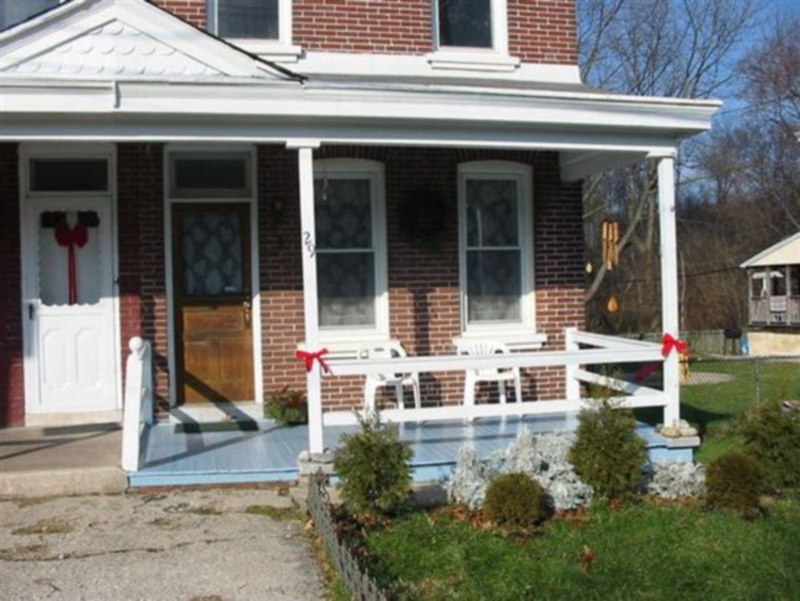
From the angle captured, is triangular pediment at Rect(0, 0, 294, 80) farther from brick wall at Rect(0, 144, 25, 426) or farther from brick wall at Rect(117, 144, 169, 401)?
brick wall at Rect(0, 144, 25, 426)

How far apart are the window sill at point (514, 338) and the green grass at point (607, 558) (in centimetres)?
352

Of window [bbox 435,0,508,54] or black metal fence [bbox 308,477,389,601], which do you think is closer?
black metal fence [bbox 308,477,389,601]

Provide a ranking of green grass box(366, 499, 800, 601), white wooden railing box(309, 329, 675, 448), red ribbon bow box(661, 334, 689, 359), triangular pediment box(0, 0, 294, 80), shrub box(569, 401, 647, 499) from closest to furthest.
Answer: green grass box(366, 499, 800, 601) < shrub box(569, 401, 647, 499) < triangular pediment box(0, 0, 294, 80) < white wooden railing box(309, 329, 675, 448) < red ribbon bow box(661, 334, 689, 359)

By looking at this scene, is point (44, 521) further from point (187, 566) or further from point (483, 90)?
point (483, 90)

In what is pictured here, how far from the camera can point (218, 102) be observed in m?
7.45

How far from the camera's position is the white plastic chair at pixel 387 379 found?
8.97m

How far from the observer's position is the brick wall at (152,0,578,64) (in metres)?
9.88

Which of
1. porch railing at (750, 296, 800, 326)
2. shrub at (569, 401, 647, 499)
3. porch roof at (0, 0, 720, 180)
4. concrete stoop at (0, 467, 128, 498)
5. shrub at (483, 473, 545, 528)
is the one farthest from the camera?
porch railing at (750, 296, 800, 326)

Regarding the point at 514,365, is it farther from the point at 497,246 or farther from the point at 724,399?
the point at 724,399

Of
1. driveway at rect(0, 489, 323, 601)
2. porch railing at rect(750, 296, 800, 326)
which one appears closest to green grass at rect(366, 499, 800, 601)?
driveway at rect(0, 489, 323, 601)

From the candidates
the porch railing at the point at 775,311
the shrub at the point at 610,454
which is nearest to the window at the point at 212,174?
the shrub at the point at 610,454

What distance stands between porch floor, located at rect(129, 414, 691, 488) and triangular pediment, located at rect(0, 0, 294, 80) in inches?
122

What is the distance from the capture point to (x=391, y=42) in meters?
10.1

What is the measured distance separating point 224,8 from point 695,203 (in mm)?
37674
